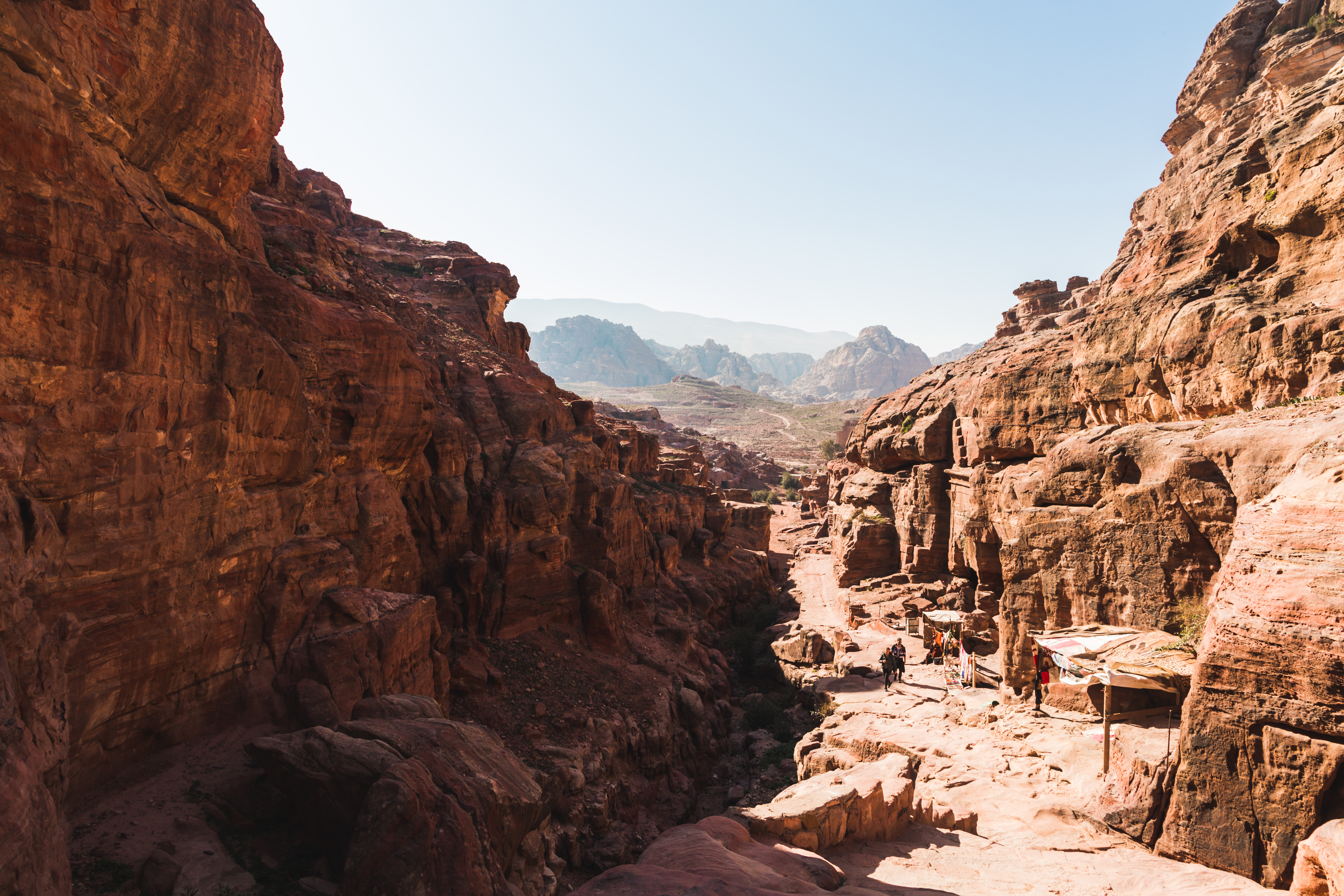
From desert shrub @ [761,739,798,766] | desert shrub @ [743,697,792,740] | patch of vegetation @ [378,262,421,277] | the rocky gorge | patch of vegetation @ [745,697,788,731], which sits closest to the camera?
the rocky gorge

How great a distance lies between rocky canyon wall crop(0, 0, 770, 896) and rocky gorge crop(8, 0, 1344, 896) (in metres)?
0.07

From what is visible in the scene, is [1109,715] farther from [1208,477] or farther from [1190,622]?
[1208,477]

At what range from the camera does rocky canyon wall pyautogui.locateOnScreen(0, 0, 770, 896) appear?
8891 millimetres

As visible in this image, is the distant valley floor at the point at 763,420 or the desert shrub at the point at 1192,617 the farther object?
the distant valley floor at the point at 763,420

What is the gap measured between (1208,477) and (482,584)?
20.9 m

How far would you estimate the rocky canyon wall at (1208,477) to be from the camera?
34.2ft

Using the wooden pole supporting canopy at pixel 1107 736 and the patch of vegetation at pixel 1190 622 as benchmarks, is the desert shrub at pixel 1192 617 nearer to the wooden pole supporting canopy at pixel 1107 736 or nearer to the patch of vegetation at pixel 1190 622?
the patch of vegetation at pixel 1190 622

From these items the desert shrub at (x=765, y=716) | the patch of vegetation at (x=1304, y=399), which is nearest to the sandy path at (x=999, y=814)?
the desert shrub at (x=765, y=716)

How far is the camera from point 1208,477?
47.3ft

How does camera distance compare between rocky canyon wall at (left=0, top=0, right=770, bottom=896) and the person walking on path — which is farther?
the person walking on path

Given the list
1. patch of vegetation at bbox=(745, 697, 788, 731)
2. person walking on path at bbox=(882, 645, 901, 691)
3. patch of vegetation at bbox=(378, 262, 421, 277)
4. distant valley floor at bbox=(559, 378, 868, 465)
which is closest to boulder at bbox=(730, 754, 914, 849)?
person walking on path at bbox=(882, 645, 901, 691)

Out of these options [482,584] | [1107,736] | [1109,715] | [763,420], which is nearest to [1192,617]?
[1109,715]

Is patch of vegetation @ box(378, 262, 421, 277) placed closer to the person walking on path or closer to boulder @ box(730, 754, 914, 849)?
the person walking on path

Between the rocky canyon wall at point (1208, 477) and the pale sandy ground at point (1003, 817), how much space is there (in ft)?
3.64
